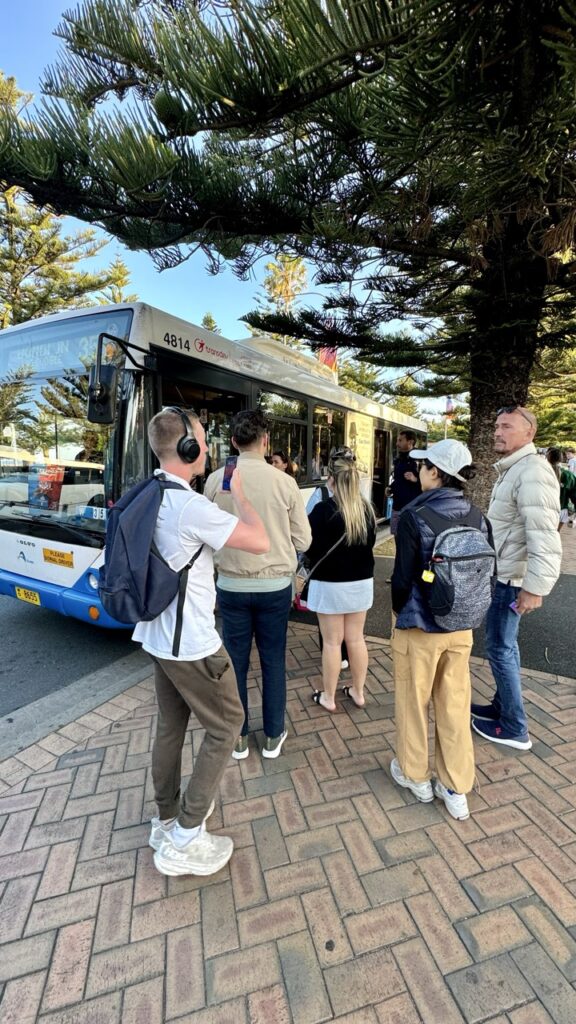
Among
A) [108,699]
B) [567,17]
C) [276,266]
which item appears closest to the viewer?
[567,17]

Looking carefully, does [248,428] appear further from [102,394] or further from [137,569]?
[102,394]

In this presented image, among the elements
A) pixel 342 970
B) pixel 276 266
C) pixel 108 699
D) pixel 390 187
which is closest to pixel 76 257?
pixel 276 266

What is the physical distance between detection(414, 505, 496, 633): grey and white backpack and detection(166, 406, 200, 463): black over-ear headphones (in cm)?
→ 105

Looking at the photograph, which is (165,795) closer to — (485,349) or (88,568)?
(88,568)

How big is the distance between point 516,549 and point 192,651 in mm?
1971

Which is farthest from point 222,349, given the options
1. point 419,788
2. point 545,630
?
point 545,630

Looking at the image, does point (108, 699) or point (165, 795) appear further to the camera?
point (108, 699)

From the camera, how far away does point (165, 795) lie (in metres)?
1.95

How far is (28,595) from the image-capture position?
3.99 metres

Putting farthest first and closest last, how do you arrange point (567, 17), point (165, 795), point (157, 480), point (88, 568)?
point (88, 568)
point (165, 795)
point (157, 480)
point (567, 17)

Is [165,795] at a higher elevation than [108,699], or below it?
higher

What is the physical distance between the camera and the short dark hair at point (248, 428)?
2373mm

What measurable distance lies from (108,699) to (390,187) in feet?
15.9

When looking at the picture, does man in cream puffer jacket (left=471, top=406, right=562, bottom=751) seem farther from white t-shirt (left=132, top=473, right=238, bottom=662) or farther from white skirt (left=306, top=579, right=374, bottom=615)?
white t-shirt (left=132, top=473, right=238, bottom=662)
